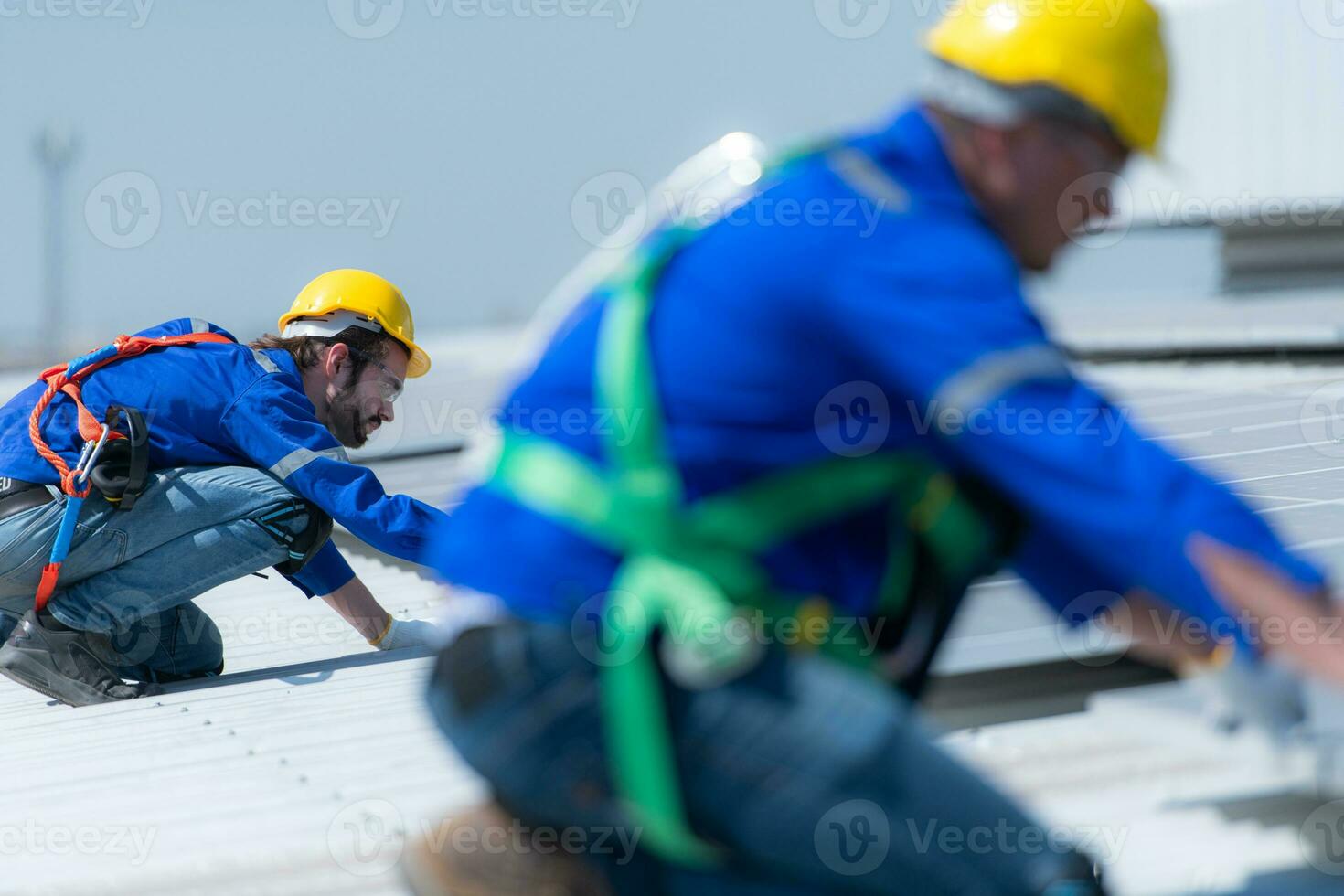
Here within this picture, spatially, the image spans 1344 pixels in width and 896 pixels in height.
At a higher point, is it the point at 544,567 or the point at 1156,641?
the point at 544,567

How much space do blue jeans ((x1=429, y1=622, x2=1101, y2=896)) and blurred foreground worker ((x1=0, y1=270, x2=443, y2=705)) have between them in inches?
109

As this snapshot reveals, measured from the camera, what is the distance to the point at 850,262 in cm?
179

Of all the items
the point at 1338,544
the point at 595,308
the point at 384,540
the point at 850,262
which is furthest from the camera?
the point at 384,540

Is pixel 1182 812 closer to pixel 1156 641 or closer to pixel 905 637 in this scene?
pixel 1156 641

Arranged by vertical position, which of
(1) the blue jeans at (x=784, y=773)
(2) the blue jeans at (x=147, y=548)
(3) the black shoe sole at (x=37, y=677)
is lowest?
(3) the black shoe sole at (x=37, y=677)

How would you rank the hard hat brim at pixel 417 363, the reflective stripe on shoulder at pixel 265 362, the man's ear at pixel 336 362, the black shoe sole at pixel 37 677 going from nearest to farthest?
the black shoe sole at pixel 37 677
the reflective stripe on shoulder at pixel 265 362
the man's ear at pixel 336 362
the hard hat brim at pixel 417 363

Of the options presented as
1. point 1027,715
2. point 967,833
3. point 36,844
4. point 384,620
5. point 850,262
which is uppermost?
point 850,262

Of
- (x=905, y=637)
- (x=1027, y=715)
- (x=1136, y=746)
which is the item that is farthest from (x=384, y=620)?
(x=905, y=637)

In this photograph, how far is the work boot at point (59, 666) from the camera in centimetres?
471

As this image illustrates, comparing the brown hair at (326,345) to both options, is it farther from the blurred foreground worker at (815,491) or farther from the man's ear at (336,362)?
the blurred foreground worker at (815,491)

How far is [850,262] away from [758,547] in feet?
1.20

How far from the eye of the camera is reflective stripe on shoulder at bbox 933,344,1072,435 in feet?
5.67

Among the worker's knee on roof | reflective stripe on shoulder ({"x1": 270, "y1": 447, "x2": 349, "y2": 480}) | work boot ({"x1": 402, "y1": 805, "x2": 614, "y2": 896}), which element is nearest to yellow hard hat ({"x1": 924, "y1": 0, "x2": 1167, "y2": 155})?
work boot ({"x1": 402, "y1": 805, "x2": 614, "y2": 896})

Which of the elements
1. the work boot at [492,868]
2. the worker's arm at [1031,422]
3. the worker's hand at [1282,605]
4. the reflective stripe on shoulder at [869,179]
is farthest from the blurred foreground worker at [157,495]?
the worker's hand at [1282,605]
